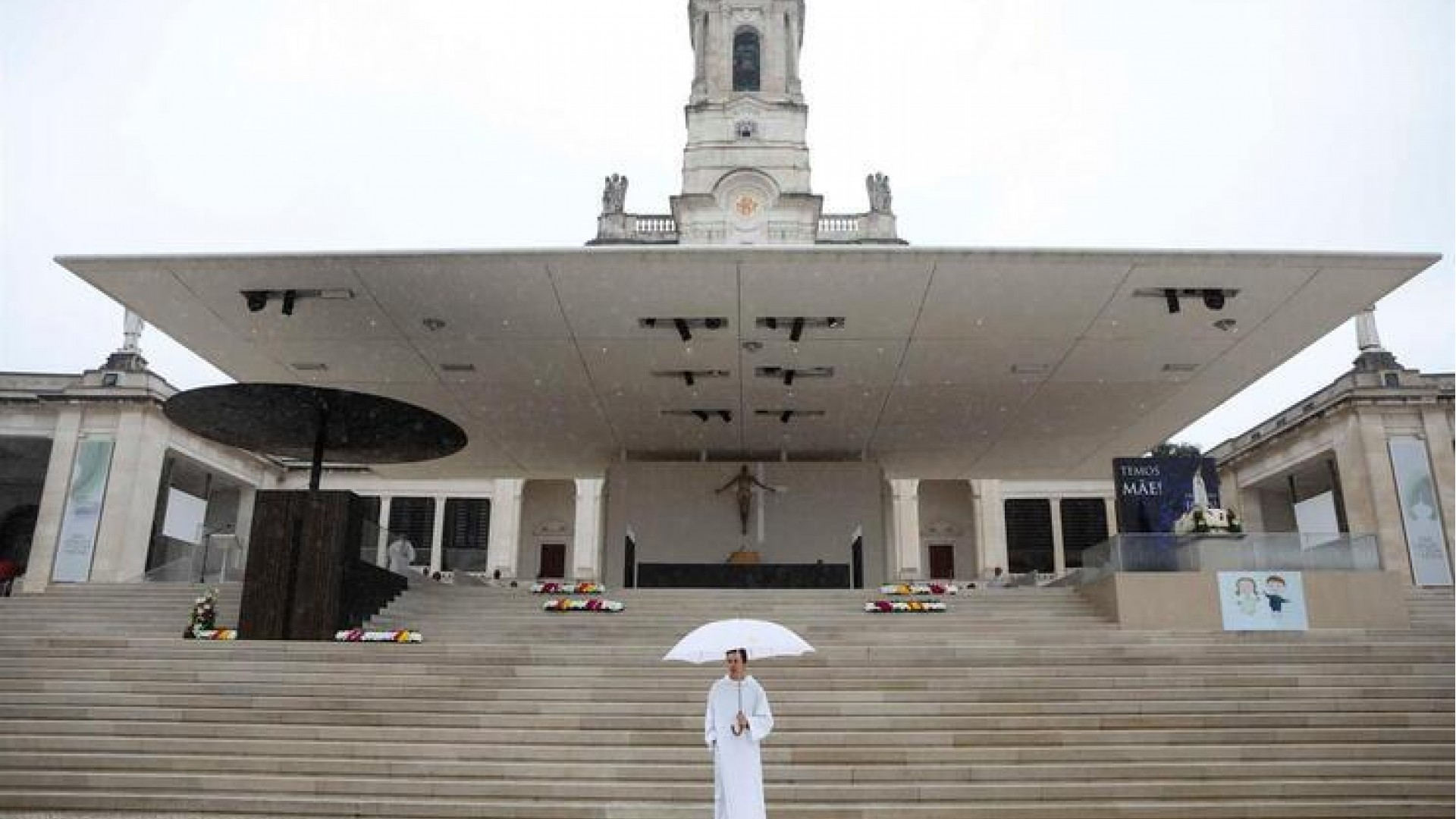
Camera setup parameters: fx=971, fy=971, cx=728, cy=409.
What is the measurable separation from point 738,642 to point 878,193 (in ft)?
166

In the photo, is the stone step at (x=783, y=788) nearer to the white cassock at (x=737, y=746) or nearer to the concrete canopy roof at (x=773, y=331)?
the white cassock at (x=737, y=746)

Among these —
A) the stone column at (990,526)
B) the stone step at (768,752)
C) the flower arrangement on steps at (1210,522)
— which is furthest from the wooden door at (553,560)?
the stone step at (768,752)

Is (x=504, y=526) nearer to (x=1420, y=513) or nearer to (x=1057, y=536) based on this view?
(x=1057, y=536)

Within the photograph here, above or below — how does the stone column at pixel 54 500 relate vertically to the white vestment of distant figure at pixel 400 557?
above

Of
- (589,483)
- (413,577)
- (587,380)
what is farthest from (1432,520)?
(589,483)

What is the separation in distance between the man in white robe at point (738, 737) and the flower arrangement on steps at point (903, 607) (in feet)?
30.7

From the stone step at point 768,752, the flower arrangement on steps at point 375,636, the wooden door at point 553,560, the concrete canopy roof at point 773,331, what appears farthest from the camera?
the wooden door at point 553,560

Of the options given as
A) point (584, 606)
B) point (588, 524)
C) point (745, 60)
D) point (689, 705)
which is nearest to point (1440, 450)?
point (584, 606)

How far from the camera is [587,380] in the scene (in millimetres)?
19578

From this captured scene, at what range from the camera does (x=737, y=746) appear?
6.44 m

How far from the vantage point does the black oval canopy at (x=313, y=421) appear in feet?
47.4

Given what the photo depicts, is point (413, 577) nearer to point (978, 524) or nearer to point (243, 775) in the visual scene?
Answer: point (243, 775)

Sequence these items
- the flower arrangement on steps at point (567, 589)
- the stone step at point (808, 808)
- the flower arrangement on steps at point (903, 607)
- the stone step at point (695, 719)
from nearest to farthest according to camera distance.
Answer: the stone step at point (808, 808), the stone step at point (695, 719), the flower arrangement on steps at point (903, 607), the flower arrangement on steps at point (567, 589)

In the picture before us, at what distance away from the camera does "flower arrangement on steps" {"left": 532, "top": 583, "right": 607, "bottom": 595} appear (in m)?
17.9
